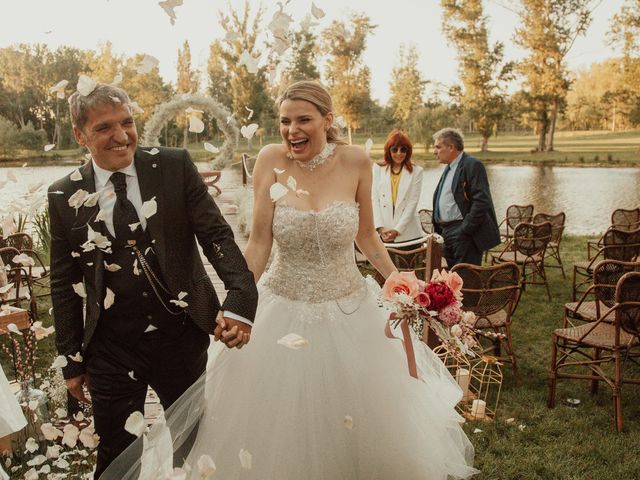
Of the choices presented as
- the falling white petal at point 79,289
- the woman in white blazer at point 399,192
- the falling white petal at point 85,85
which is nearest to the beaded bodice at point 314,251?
the falling white petal at point 79,289

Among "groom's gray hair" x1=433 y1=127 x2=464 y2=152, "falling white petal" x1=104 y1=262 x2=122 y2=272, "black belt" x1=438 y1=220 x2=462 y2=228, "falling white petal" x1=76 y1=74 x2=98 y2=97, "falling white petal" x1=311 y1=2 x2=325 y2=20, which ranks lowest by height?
"black belt" x1=438 y1=220 x2=462 y2=228

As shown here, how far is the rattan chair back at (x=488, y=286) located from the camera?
4.54 metres

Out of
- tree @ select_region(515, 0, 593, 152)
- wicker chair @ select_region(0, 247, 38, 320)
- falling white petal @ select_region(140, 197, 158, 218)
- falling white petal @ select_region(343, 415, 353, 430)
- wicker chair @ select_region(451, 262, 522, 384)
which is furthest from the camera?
tree @ select_region(515, 0, 593, 152)

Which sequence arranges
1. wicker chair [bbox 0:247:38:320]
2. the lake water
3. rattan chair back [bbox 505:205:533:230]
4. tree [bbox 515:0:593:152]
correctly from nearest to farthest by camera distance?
wicker chair [bbox 0:247:38:320]
rattan chair back [bbox 505:205:533:230]
the lake water
tree [bbox 515:0:593:152]

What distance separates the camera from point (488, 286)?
4.62 metres

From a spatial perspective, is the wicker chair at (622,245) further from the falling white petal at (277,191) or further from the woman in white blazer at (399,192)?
the falling white petal at (277,191)

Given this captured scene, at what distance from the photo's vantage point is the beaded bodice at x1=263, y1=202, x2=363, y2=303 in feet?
10.2

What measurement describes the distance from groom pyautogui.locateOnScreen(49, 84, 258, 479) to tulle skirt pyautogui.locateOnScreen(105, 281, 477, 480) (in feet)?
1.08

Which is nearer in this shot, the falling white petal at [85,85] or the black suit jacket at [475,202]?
the falling white petal at [85,85]

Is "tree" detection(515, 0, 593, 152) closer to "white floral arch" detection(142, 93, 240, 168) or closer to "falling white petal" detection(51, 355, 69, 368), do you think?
"white floral arch" detection(142, 93, 240, 168)

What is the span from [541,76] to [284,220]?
40.3 metres

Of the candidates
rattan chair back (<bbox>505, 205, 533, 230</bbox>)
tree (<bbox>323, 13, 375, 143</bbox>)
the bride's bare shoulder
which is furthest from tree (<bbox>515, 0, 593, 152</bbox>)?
the bride's bare shoulder

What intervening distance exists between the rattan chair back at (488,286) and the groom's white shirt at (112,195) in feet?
8.69

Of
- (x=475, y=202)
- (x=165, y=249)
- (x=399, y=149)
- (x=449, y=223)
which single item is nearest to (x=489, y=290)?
(x=475, y=202)
